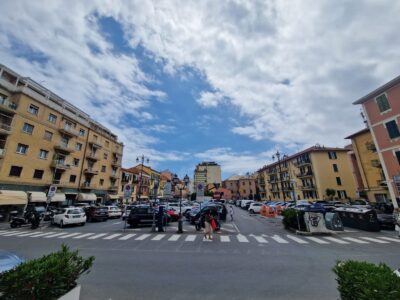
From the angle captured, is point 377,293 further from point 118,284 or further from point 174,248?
point 174,248

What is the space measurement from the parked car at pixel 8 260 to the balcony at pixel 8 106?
84.7ft

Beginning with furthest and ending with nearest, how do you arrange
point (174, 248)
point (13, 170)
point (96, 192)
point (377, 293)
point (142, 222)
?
point (96, 192) < point (13, 170) < point (142, 222) < point (174, 248) < point (377, 293)

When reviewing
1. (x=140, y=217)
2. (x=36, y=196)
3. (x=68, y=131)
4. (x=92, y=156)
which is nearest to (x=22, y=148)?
(x=36, y=196)

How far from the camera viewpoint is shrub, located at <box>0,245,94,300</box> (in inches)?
107

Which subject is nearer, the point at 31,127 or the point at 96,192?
the point at 31,127

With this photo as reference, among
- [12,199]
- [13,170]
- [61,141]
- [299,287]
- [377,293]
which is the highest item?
[61,141]

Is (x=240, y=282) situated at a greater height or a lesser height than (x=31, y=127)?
lesser

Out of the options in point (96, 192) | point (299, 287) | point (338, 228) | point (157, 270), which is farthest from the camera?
point (96, 192)

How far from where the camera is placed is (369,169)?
33250 millimetres

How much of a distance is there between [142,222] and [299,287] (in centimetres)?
1486

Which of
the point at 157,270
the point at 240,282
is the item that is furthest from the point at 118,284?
the point at 240,282

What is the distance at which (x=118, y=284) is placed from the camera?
212 inches

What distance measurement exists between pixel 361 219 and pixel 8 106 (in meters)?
38.8

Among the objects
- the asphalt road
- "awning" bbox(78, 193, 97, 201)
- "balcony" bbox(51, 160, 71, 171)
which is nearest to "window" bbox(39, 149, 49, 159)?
"balcony" bbox(51, 160, 71, 171)
